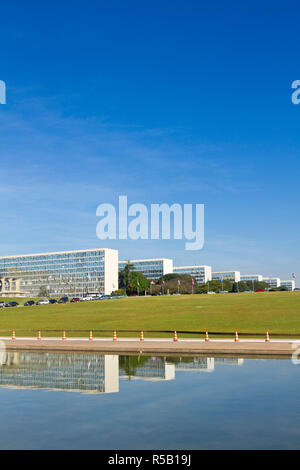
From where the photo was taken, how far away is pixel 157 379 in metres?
21.6

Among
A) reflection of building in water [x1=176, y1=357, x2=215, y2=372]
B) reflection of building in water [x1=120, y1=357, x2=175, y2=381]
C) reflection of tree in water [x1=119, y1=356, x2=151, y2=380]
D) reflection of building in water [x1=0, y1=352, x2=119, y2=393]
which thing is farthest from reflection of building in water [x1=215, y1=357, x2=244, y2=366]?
reflection of building in water [x1=0, y1=352, x2=119, y2=393]

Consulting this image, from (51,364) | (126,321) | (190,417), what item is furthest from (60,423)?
(126,321)

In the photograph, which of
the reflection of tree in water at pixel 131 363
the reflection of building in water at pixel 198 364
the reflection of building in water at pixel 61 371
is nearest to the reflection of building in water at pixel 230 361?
the reflection of building in water at pixel 198 364

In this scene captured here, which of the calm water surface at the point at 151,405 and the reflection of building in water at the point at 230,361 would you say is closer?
the calm water surface at the point at 151,405

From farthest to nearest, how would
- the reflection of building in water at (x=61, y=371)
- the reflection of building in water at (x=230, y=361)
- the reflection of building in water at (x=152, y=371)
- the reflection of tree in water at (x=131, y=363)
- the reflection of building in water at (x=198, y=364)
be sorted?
1. the reflection of building in water at (x=230, y=361)
2. the reflection of building in water at (x=198, y=364)
3. the reflection of tree in water at (x=131, y=363)
4. the reflection of building in water at (x=152, y=371)
5. the reflection of building in water at (x=61, y=371)

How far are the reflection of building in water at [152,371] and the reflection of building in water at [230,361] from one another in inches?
112

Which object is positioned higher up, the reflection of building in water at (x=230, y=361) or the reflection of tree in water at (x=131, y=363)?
the reflection of building in water at (x=230, y=361)

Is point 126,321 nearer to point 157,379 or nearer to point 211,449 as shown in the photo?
point 157,379

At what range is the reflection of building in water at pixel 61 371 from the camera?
20562mm

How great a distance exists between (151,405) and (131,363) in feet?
33.1

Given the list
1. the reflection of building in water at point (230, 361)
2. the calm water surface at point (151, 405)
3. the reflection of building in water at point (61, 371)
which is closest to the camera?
the calm water surface at point (151, 405)

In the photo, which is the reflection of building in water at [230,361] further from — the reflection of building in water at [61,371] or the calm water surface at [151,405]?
the reflection of building in water at [61,371]

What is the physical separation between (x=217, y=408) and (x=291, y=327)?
36105 mm

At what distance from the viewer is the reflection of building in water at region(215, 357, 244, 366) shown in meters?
26.2
